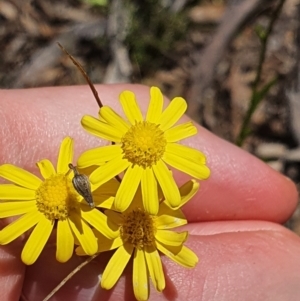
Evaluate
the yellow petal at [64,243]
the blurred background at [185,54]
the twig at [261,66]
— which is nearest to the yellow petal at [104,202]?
the yellow petal at [64,243]

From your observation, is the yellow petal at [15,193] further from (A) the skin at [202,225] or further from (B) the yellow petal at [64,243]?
(A) the skin at [202,225]

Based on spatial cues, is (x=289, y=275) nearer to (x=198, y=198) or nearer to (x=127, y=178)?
(x=198, y=198)

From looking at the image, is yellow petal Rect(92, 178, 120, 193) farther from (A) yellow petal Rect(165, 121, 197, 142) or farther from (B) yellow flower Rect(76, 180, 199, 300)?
(A) yellow petal Rect(165, 121, 197, 142)

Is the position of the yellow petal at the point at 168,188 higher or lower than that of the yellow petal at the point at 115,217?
higher

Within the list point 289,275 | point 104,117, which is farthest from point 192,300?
point 104,117

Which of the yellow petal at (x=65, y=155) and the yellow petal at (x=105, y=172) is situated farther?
the yellow petal at (x=65, y=155)

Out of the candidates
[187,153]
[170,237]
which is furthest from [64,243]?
[187,153]
